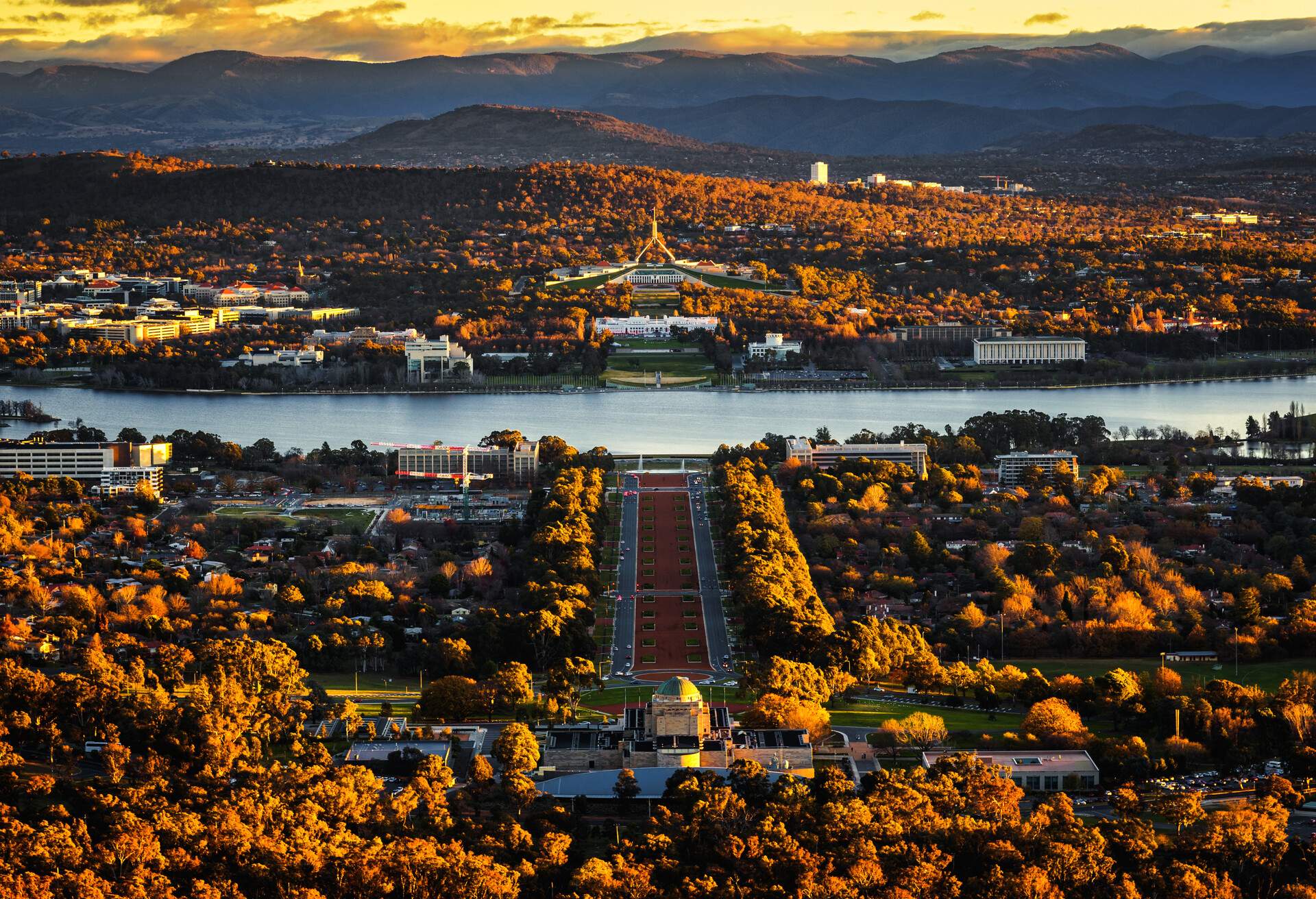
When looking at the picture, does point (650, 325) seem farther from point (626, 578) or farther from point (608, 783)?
point (608, 783)

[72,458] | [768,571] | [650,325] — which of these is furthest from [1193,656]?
[650,325]

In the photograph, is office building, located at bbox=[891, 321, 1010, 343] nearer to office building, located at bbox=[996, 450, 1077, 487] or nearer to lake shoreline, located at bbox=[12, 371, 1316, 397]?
lake shoreline, located at bbox=[12, 371, 1316, 397]

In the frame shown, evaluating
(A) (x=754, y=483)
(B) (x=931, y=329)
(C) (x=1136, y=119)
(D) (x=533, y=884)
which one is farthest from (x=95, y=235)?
(C) (x=1136, y=119)

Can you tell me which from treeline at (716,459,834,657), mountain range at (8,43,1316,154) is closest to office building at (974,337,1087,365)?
treeline at (716,459,834,657)

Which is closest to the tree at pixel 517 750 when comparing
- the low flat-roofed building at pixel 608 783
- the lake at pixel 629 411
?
the low flat-roofed building at pixel 608 783

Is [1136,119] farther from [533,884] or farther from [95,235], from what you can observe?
[533,884]

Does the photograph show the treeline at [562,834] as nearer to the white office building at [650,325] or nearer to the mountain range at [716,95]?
the white office building at [650,325]
